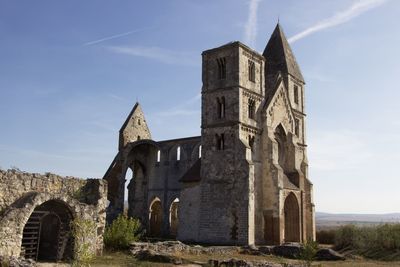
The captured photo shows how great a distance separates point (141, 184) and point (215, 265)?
26856mm

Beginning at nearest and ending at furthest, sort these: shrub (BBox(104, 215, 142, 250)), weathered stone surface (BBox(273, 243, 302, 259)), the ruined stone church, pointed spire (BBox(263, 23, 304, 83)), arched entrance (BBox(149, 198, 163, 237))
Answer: shrub (BBox(104, 215, 142, 250))
weathered stone surface (BBox(273, 243, 302, 259))
the ruined stone church
pointed spire (BBox(263, 23, 304, 83))
arched entrance (BBox(149, 198, 163, 237))

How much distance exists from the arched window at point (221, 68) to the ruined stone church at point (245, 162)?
7 centimetres

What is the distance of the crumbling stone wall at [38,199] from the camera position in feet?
52.4

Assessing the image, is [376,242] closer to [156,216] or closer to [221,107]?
[221,107]

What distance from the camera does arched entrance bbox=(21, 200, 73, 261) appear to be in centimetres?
1842

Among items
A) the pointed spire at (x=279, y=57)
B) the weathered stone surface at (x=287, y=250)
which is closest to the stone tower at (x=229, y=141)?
the weathered stone surface at (x=287, y=250)

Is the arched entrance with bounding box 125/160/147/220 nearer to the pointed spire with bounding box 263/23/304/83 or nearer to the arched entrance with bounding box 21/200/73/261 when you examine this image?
the pointed spire with bounding box 263/23/304/83

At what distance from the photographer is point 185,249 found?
23.6 metres

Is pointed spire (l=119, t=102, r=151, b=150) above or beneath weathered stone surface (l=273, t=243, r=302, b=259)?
above

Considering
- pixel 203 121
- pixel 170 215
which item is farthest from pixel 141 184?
pixel 203 121

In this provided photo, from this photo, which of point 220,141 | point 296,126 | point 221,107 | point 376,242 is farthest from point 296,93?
point 376,242

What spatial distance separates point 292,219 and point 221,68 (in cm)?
1284

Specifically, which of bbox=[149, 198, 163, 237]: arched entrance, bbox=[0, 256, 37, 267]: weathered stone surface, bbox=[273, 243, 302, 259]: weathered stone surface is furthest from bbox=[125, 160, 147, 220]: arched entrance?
bbox=[0, 256, 37, 267]: weathered stone surface

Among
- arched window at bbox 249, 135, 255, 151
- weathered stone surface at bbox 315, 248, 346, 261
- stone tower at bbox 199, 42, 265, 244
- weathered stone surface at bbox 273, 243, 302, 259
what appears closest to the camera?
weathered stone surface at bbox 315, 248, 346, 261
